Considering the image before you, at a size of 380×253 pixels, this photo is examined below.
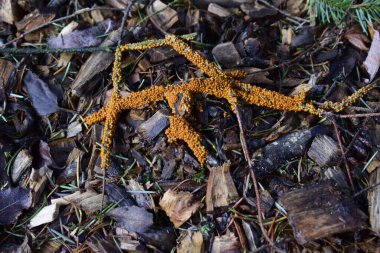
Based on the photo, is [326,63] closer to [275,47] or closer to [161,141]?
[275,47]

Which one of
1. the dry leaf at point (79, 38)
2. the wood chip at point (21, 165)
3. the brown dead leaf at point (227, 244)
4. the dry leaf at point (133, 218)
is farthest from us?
the dry leaf at point (79, 38)

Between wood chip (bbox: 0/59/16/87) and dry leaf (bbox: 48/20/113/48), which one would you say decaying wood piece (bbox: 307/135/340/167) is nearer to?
dry leaf (bbox: 48/20/113/48)

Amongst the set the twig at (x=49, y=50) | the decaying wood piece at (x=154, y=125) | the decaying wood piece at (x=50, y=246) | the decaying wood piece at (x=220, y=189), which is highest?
the twig at (x=49, y=50)

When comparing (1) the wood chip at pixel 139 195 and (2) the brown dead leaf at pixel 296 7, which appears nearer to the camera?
(1) the wood chip at pixel 139 195

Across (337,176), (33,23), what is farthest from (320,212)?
(33,23)

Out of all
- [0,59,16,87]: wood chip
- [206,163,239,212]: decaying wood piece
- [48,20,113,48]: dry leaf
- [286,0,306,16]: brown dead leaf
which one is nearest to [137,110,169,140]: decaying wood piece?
[206,163,239,212]: decaying wood piece

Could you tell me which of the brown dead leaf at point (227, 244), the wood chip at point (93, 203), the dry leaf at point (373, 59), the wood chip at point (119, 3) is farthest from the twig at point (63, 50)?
the brown dead leaf at point (227, 244)

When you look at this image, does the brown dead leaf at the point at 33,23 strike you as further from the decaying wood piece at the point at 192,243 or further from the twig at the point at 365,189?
the twig at the point at 365,189
